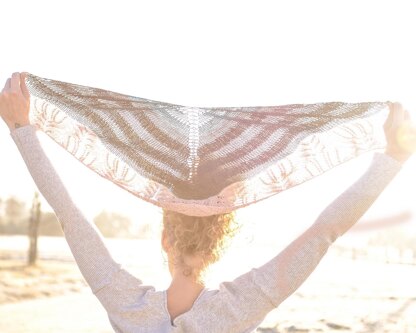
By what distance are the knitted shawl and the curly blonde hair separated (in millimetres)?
110

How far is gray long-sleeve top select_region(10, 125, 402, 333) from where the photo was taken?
165 centimetres

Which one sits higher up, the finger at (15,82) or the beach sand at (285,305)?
the finger at (15,82)

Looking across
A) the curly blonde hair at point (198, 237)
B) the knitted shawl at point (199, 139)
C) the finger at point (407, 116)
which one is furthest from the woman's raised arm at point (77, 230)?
the finger at point (407, 116)

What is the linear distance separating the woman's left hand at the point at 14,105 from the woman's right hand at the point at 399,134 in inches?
43.4

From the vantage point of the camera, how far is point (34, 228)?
21.8 m

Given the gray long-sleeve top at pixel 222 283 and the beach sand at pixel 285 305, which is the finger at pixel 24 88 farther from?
the beach sand at pixel 285 305

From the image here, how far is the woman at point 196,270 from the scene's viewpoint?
5.41 feet

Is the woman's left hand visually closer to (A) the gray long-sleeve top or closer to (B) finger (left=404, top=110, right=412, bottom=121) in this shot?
(A) the gray long-sleeve top

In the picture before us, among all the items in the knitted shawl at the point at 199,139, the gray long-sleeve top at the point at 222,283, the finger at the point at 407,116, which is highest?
the finger at the point at 407,116

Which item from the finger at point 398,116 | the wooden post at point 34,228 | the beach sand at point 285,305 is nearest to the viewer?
the finger at point 398,116

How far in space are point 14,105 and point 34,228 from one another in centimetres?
2084

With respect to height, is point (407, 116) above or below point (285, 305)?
above

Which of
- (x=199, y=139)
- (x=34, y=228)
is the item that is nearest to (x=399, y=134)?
(x=199, y=139)

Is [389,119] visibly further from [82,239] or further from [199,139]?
[82,239]
